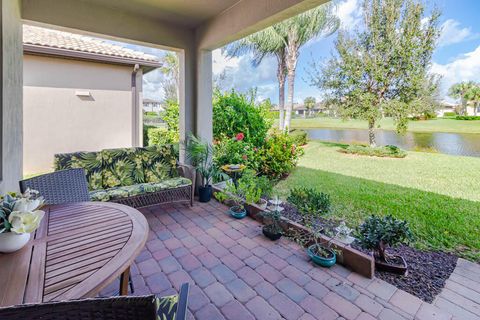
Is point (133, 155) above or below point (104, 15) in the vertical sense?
below

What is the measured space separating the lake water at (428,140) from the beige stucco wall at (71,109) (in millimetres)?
9642

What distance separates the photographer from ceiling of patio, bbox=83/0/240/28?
3.45 m

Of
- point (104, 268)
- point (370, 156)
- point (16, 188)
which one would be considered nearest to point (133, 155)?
point (16, 188)

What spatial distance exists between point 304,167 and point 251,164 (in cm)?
225

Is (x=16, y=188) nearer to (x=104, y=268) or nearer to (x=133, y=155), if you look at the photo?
(x=133, y=155)

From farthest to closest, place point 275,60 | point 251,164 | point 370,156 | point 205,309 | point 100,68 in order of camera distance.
A: 1. point 275,60
2. point 370,156
3. point 100,68
4. point 251,164
5. point 205,309

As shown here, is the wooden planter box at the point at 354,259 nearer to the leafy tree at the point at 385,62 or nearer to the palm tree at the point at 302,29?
the palm tree at the point at 302,29

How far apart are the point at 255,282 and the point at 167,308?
1235mm

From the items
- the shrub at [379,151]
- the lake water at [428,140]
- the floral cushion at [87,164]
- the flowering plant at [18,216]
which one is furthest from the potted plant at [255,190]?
the lake water at [428,140]

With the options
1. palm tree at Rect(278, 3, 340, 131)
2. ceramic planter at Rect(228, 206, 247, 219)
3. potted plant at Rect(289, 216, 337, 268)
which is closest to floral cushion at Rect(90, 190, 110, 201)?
ceramic planter at Rect(228, 206, 247, 219)

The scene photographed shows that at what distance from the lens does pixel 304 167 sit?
277 inches

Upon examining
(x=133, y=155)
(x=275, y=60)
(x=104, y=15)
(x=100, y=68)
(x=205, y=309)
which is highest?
(x=275, y=60)

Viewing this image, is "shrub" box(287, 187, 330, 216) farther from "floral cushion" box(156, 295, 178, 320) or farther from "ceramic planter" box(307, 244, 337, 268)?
"floral cushion" box(156, 295, 178, 320)

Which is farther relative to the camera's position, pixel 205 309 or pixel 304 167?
pixel 304 167
